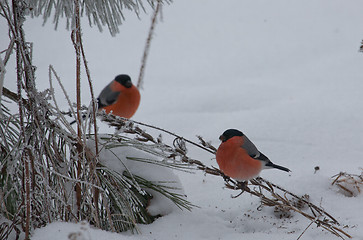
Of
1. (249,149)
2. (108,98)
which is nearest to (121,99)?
(108,98)

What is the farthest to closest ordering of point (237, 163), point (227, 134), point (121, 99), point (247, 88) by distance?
point (247, 88), point (121, 99), point (227, 134), point (237, 163)

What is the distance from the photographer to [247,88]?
427 cm

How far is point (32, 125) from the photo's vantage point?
69.1 inches

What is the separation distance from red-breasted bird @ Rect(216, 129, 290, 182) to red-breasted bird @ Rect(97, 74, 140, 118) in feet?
4.37

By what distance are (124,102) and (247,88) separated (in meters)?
1.41

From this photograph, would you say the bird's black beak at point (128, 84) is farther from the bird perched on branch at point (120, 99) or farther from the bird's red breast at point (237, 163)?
the bird's red breast at point (237, 163)

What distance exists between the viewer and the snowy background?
2.22m

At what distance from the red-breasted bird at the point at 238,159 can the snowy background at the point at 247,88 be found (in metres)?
0.27

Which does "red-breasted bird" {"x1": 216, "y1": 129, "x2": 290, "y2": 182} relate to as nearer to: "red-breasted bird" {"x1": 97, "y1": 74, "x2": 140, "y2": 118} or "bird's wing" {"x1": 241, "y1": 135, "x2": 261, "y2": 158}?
"bird's wing" {"x1": 241, "y1": 135, "x2": 261, "y2": 158}

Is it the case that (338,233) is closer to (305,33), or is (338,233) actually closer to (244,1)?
(305,33)

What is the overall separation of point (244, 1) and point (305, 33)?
1.36 m

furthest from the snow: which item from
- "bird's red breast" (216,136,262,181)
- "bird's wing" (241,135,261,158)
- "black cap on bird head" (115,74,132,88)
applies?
"black cap on bird head" (115,74,132,88)

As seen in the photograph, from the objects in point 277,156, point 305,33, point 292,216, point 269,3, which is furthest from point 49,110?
point 269,3

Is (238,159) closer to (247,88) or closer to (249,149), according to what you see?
(249,149)
